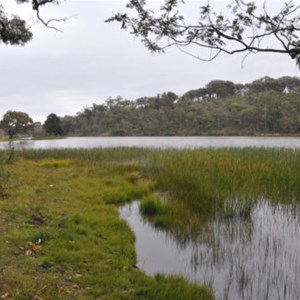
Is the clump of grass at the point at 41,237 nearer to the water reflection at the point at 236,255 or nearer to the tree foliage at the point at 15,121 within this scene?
the water reflection at the point at 236,255

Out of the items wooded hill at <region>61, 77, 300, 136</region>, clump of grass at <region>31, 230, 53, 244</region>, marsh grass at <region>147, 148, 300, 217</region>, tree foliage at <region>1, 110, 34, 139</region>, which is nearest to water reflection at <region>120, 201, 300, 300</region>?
marsh grass at <region>147, 148, 300, 217</region>

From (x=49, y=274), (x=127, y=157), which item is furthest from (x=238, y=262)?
(x=127, y=157)

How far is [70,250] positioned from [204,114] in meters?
81.6

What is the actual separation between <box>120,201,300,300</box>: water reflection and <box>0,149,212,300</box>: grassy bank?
1.64ft

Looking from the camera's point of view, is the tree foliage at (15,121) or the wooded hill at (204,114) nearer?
the tree foliage at (15,121)

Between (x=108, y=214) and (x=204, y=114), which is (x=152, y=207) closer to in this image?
(x=108, y=214)

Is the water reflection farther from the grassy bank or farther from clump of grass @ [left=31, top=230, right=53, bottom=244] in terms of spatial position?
clump of grass @ [left=31, top=230, right=53, bottom=244]

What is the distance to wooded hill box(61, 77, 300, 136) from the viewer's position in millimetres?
72375

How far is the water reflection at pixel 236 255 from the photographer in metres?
5.05

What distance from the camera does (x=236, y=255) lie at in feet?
20.0

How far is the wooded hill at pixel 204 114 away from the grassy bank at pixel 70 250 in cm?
6339

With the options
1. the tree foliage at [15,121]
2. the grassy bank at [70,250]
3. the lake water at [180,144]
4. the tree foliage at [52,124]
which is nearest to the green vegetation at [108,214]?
the grassy bank at [70,250]

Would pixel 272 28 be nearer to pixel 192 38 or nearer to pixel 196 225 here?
pixel 192 38

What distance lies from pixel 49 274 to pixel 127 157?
1611cm
